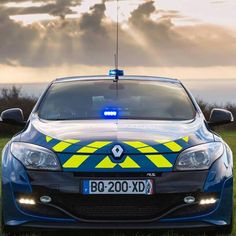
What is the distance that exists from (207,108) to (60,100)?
4742 cm

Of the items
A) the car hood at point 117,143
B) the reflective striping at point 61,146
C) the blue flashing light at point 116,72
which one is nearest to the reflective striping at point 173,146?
the car hood at point 117,143

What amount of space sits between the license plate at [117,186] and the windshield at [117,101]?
4.06 ft

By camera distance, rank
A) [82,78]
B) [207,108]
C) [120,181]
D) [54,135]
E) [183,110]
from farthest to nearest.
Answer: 1. [207,108]
2. [82,78]
3. [183,110]
4. [54,135]
5. [120,181]

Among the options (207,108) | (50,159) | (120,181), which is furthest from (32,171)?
(207,108)

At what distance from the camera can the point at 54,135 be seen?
20.0ft

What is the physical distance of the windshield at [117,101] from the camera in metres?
6.94

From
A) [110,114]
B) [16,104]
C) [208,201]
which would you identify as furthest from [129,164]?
[16,104]

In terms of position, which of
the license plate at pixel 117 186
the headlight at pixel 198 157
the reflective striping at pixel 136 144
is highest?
the reflective striping at pixel 136 144

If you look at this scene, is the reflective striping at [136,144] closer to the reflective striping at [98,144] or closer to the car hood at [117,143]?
the car hood at [117,143]

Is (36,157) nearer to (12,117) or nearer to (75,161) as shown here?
(75,161)

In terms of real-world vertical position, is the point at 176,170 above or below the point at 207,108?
above

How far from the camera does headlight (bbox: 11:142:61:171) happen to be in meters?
5.77

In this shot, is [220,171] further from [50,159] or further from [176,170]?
[50,159]

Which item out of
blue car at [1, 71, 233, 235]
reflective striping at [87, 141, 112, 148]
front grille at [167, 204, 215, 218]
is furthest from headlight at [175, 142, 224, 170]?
reflective striping at [87, 141, 112, 148]
